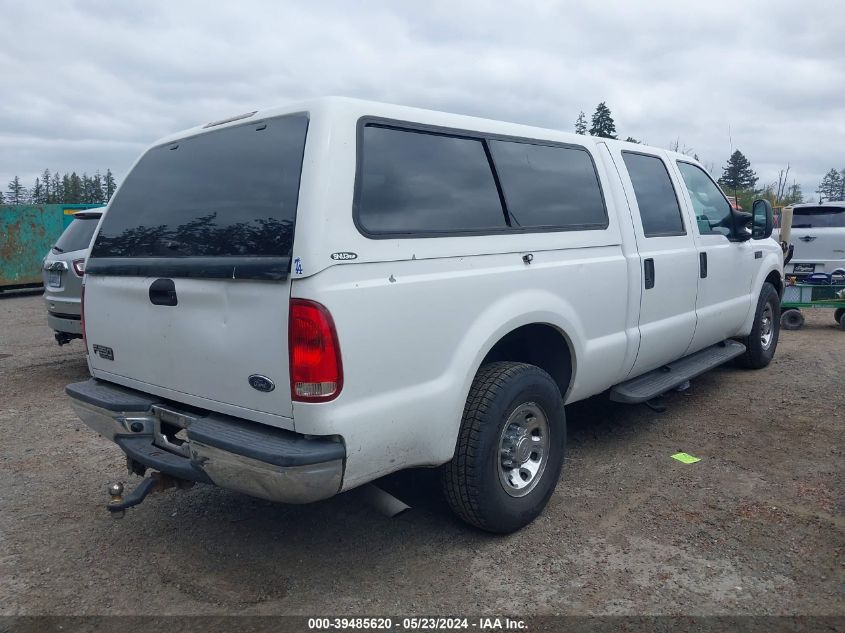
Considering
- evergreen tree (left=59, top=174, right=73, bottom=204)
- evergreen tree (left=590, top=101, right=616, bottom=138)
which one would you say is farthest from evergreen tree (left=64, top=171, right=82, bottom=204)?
evergreen tree (left=590, top=101, right=616, bottom=138)

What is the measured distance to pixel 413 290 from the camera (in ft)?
9.37

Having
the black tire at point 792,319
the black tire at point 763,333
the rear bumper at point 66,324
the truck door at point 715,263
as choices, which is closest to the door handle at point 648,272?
the truck door at point 715,263

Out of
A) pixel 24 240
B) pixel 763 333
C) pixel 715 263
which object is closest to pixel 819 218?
pixel 763 333

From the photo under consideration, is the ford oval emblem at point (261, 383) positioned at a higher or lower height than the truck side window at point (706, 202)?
lower

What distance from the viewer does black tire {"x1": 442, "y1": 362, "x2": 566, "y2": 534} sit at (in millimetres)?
3166

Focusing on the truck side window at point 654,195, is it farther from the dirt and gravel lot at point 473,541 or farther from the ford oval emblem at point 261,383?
the ford oval emblem at point 261,383

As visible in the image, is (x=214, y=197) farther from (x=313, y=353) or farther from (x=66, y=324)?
(x=66, y=324)

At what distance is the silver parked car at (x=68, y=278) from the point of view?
670cm

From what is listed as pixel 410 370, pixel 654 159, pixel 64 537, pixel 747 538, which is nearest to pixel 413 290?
pixel 410 370

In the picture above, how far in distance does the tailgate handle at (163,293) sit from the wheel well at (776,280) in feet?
18.2

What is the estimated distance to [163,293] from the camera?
121 inches

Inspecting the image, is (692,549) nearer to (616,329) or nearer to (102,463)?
(616,329)

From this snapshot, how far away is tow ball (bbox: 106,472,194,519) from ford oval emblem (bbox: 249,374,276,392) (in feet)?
2.69

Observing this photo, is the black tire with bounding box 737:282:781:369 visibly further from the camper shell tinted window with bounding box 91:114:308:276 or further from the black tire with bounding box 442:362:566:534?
the camper shell tinted window with bounding box 91:114:308:276
